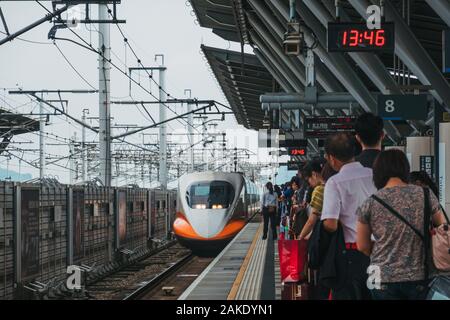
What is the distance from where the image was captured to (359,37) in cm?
1141

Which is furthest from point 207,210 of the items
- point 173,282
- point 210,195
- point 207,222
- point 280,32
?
point 280,32

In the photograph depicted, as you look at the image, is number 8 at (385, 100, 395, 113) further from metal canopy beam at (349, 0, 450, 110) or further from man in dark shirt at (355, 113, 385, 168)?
man in dark shirt at (355, 113, 385, 168)

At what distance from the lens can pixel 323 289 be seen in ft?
17.6

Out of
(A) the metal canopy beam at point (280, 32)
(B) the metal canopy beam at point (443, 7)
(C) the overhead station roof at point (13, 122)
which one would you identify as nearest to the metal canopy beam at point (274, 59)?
(A) the metal canopy beam at point (280, 32)

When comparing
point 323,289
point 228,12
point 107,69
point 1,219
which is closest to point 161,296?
point 1,219

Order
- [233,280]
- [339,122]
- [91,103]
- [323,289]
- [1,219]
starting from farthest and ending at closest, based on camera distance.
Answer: [91,103] < [339,122] < [233,280] < [1,219] < [323,289]

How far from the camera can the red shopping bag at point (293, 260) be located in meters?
6.05

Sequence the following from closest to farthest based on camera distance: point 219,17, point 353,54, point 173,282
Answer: point 353,54 < point 173,282 < point 219,17

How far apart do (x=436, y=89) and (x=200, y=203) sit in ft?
28.7

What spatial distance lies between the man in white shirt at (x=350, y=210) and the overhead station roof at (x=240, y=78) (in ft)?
68.3

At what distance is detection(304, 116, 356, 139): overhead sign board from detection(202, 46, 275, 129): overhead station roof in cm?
623

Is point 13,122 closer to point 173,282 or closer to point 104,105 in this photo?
point 104,105

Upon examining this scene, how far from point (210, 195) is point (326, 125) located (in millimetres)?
4564

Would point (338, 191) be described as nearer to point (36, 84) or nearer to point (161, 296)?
point (161, 296)
